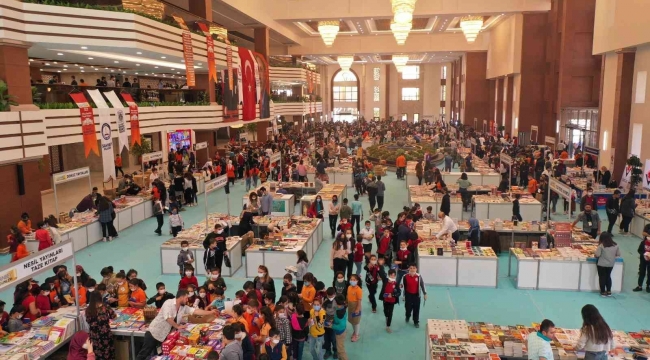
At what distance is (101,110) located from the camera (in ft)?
61.3

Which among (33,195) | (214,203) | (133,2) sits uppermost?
(133,2)

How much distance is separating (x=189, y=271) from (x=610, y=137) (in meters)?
19.4

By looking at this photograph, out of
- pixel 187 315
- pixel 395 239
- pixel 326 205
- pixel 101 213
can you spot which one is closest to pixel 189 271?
pixel 187 315

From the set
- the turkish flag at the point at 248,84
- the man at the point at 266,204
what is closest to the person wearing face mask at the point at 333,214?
the man at the point at 266,204

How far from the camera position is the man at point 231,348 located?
6449 mm

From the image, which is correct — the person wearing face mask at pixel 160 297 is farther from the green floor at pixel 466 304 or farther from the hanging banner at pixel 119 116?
the hanging banner at pixel 119 116

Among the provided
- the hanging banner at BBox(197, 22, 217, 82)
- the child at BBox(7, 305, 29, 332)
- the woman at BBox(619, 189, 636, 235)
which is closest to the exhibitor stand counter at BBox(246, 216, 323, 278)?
the child at BBox(7, 305, 29, 332)

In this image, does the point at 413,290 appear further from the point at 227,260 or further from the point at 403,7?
the point at 403,7

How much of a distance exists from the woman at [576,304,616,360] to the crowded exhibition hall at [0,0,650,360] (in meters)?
0.02

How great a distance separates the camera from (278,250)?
1196 cm

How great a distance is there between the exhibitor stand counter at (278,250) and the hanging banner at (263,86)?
2219 centimetres

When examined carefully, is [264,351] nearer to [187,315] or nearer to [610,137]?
[187,315]

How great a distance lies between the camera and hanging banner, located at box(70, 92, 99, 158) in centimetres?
1788

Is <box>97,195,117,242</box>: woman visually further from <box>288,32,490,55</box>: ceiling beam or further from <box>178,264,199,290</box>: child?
<box>288,32,490,55</box>: ceiling beam
